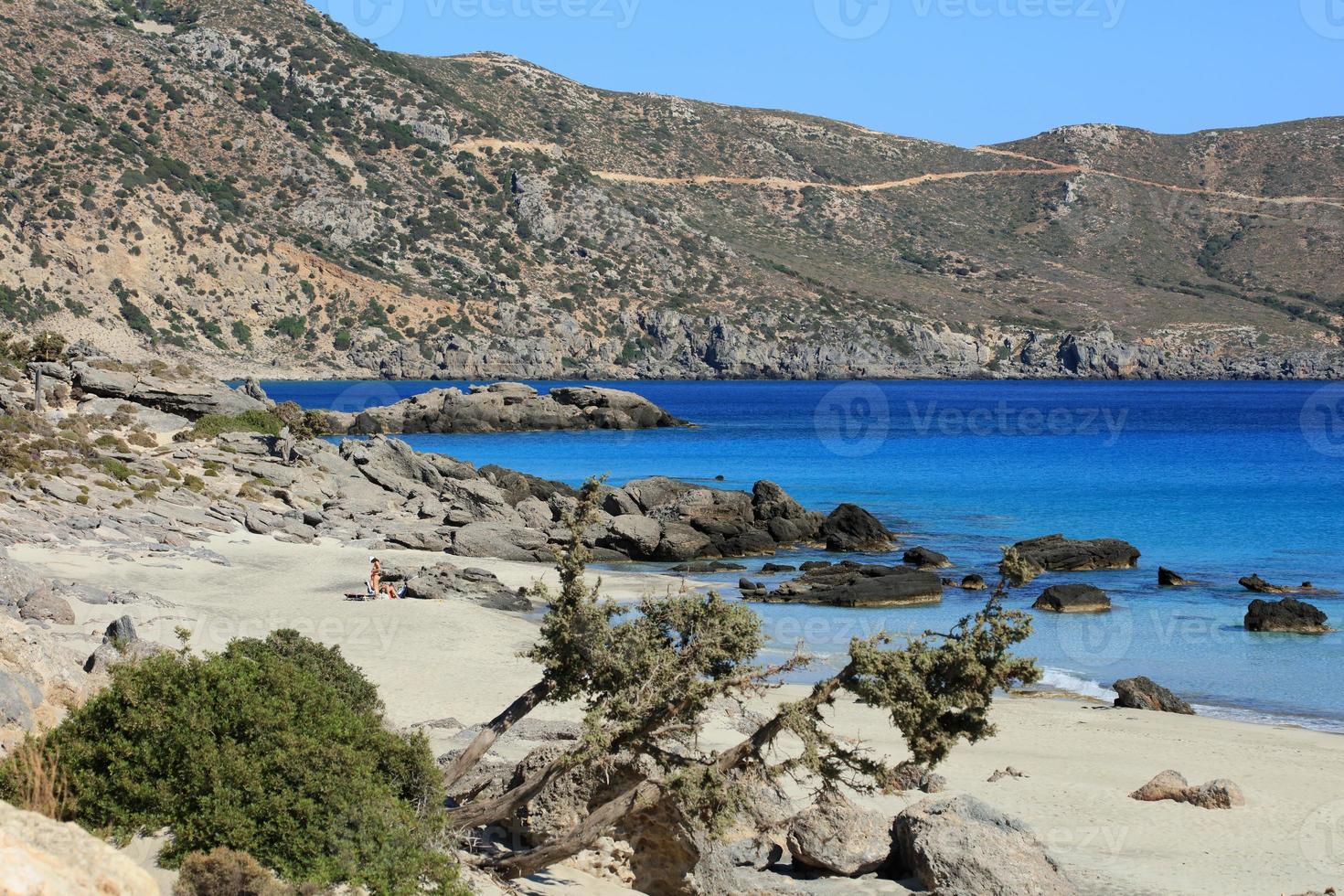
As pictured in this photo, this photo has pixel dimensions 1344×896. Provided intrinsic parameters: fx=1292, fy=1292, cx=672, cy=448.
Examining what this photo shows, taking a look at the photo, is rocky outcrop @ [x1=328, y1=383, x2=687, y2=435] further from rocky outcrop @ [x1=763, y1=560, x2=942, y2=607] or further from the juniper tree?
the juniper tree

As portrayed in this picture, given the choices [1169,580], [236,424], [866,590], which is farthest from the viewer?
[236,424]

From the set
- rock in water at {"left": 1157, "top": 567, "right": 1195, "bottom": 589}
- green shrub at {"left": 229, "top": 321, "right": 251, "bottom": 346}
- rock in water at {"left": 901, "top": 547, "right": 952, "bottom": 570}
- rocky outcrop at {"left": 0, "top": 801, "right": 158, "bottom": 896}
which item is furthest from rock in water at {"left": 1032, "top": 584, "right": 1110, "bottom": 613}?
green shrub at {"left": 229, "top": 321, "right": 251, "bottom": 346}

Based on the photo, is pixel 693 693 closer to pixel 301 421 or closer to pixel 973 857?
pixel 973 857

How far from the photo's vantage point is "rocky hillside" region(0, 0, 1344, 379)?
9375 centimetres

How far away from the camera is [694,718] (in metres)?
9.54

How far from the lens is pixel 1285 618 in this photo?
78.6 ft

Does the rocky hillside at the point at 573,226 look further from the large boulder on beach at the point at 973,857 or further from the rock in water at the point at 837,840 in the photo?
the large boulder on beach at the point at 973,857

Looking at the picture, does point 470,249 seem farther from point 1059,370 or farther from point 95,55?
point 1059,370

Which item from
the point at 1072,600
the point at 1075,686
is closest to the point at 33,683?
the point at 1075,686

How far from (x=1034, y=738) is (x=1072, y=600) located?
34.6ft

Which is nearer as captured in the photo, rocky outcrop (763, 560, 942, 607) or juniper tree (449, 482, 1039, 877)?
juniper tree (449, 482, 1039, 877)

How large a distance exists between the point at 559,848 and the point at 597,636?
150 centimetres

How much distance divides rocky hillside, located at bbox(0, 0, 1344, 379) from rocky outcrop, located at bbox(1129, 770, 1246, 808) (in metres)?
74.5

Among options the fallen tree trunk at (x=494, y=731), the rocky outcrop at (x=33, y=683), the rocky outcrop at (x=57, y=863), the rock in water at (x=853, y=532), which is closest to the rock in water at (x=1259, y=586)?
the rock in water at (x=853, y=532)
